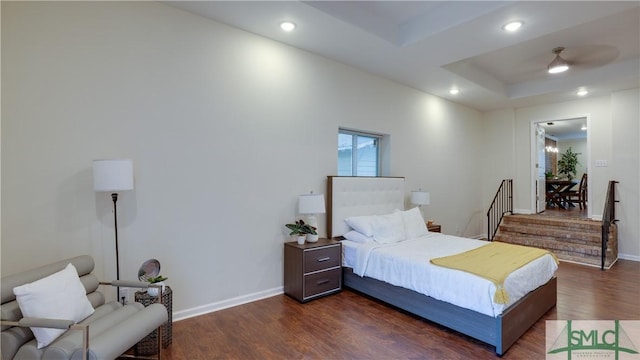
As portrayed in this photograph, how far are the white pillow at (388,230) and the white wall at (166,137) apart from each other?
756 mm

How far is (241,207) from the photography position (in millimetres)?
3557

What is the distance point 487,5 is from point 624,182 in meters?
5.07

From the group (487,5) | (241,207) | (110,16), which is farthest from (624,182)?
(110,16)

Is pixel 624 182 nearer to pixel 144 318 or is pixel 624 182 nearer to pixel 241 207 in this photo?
pixel 241 207

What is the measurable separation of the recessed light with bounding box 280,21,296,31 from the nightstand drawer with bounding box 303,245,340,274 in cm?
251

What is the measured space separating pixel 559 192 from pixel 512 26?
25.4ft

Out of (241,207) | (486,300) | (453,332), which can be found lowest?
(453,332)

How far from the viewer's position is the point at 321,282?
3.72m

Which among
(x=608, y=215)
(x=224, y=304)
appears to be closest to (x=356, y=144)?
(x=224, y=304)

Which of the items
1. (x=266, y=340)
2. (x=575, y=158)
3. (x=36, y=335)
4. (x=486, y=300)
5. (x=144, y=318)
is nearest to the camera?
(x=36, y=335)

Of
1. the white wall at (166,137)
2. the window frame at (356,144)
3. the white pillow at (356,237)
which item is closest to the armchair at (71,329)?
the white wall at (166,137)

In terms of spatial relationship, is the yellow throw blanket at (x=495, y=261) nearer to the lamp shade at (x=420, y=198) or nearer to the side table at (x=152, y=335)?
the lamp shade at (x=420, y=198)

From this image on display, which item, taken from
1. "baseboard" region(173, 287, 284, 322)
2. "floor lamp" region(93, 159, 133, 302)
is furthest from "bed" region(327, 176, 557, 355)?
"floor lamp" region(93, 159, 133, 302)

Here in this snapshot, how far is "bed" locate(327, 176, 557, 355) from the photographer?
2645 millimetres
